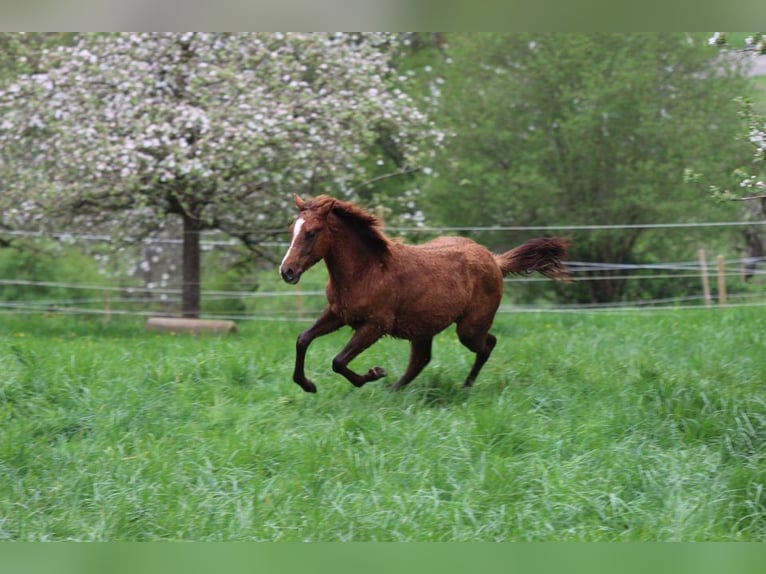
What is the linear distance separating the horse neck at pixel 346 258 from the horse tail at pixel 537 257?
1.72 meters

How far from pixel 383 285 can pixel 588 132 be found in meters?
9.08

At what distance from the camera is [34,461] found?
6504mm

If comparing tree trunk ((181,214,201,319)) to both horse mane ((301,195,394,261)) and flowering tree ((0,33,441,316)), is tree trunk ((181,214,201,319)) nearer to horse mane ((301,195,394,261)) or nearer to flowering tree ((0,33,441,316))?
flowering tree ((0,33,441,316))

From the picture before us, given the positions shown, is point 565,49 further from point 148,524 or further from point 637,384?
point 148,524

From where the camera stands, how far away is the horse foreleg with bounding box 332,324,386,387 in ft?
24.7

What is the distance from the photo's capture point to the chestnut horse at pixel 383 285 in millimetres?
7461

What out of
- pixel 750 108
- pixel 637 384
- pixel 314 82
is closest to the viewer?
pixel 750 108

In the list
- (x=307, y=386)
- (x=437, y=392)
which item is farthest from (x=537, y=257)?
(x=307, y=386)

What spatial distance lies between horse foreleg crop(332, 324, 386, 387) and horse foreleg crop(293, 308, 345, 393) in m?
0.21

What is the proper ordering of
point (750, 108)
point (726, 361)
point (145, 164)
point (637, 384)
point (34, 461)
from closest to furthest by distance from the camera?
1. point (34, 461)
2. point (750, 108)
3. point (637, 384)
4. point (726, 361)
5. point (145, 164)

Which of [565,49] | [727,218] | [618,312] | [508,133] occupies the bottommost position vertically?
[618,312]

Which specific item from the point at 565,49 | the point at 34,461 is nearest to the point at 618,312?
the point at 565,49

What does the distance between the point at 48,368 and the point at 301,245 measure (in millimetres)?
2784

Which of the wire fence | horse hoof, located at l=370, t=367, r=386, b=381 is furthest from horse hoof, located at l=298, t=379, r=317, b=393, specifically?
the wire fence
